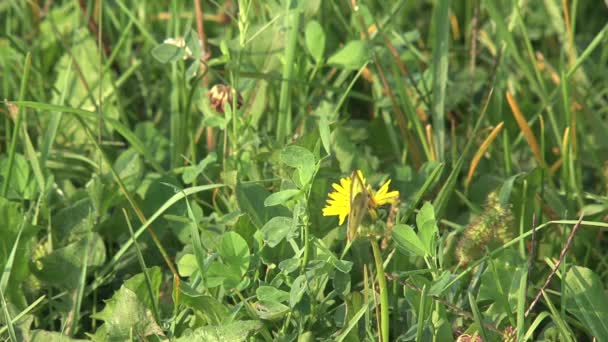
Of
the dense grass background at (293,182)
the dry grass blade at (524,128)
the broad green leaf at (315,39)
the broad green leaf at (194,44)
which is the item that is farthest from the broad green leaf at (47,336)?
the dry grass blade at (524,128)

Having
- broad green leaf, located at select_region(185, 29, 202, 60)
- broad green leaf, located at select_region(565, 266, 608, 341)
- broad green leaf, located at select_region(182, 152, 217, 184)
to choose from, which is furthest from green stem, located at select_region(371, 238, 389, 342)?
broad green leaf, located at select_region(185, 29, 202, 60)

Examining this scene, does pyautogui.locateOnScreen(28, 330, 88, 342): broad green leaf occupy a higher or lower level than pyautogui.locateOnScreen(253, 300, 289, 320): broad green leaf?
lower

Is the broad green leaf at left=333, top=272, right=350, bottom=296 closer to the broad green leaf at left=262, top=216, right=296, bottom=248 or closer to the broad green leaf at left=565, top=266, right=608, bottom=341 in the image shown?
the broad green leaf at left=262, top=216, right=296, bottom=248

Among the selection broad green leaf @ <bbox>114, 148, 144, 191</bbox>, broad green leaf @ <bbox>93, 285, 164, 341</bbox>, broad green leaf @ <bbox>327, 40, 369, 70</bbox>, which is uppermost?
broad green leaf @ <bbox>327, 40, 369, 70</bbox>

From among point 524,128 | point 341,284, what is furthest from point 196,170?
point 524,128

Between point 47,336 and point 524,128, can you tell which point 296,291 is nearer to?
point 47,336

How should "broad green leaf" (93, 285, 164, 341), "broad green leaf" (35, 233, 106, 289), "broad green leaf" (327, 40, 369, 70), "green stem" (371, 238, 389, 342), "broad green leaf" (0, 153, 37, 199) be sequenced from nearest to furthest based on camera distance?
"green stem" (371, 238, 389, 342) → "broad green leaf" (93, 285, 164, 341) → "broad green leaf" (35, 233, 106, 289) → "broad green leaf" (0, 153, 37, 199) → "broad green leaf" (327, 40, 369, 70)
